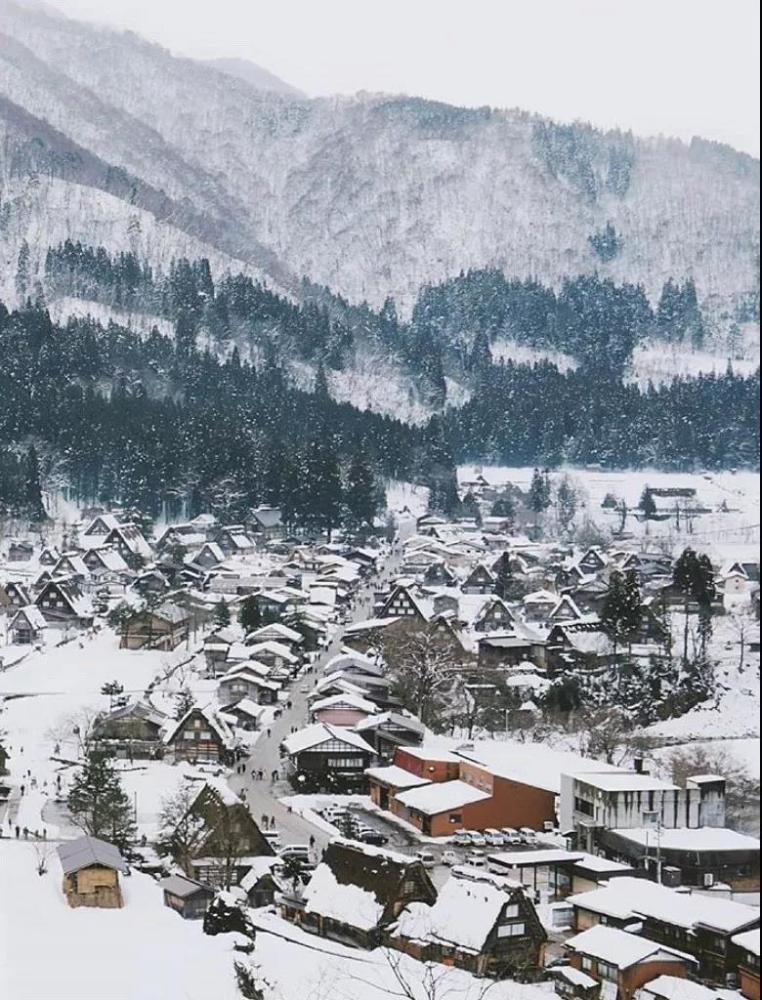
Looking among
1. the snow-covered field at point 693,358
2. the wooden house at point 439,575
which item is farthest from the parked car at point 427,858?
the snow-covered field at point 693,358

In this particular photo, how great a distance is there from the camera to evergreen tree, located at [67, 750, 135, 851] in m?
2.96

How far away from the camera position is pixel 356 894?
3408mm

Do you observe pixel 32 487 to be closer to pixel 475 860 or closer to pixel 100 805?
pixel 100 805

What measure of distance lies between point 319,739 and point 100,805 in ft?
4.98

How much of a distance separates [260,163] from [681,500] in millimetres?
5135

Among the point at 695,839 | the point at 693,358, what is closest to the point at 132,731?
the point at 695,839

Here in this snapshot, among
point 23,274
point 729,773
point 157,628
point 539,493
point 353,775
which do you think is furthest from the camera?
point 539,493

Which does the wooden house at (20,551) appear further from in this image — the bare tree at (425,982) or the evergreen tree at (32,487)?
the bare tree at (425,982)

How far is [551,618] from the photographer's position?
7.38m

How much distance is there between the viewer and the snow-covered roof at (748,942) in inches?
138

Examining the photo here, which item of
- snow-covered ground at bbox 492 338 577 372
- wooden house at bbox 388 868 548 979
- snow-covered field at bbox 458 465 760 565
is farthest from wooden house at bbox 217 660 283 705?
snow-covered ground at bbox 492 338 577 372

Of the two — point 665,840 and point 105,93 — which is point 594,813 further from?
point 105,93

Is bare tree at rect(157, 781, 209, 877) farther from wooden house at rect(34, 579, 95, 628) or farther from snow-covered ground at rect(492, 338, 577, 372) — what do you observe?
snow-covered ground at rect(492, 338, 577, 372)

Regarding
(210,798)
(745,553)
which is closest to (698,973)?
(210,798)
